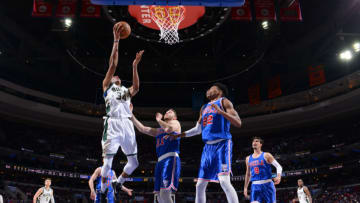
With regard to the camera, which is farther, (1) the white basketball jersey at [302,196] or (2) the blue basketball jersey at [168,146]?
(1) the white basketball jersey at [302,196]

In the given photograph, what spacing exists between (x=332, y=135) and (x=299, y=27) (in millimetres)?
10814

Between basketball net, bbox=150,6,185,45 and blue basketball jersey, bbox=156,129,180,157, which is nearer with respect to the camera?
blue basketball jersey, bbox=156,129,180,157

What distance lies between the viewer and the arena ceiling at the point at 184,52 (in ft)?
59.7

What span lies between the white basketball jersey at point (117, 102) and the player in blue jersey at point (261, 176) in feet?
10.9

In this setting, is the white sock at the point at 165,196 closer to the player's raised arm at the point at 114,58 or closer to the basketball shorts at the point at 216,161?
the basketball shorts at the point at 216,161

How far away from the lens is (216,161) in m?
4.39

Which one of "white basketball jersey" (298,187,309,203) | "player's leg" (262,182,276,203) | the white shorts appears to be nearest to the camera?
the white shorts

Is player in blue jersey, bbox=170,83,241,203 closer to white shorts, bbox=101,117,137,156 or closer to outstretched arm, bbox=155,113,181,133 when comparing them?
outstretched arm, bbox=155,113,181,133

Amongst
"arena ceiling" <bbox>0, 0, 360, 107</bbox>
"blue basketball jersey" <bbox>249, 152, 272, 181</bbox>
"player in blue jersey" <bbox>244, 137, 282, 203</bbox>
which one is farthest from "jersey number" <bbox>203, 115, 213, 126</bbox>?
"arena ceiling" <bbox>0, 0, 360, 107</bbox>

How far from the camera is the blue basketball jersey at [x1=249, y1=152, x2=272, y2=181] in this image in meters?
6.62

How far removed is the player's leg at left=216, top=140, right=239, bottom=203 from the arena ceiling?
12.6m

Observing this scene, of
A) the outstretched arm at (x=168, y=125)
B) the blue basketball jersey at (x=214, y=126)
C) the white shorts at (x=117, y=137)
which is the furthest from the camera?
the outstretched arm at (x=168, y=125)

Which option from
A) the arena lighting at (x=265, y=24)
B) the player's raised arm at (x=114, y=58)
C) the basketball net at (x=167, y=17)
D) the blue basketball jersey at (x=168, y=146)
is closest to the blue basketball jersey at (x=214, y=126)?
the blue basketball jersey at (x=168, y=146)

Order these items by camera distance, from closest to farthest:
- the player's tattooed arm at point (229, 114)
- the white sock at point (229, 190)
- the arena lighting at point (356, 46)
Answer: the white sock at point (229, 190)
the player's tattooed arm at point (229, 114)
the arena lighting at point (356, 46)
